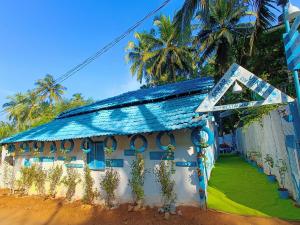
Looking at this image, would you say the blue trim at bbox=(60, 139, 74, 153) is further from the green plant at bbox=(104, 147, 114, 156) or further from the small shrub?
the small shrub

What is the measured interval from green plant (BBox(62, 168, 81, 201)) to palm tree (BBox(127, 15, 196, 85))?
16638 millimetres

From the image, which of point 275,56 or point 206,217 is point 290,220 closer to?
point 206,217

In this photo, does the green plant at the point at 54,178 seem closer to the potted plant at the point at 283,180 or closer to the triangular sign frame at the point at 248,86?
the triangular sign frame at the point at 248,86

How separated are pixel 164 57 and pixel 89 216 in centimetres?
1892

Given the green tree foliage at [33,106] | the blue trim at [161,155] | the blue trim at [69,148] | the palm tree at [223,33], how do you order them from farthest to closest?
1. the green tree foliage at [33,106]
2. the palm tree at [223,33]
3. the blue trim at [69,148]
4. the blue trim at [161,155]

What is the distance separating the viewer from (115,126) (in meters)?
7.93

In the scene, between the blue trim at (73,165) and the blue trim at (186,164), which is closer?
the blue trim at (186,164)

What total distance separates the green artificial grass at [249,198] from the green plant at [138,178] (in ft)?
6.52

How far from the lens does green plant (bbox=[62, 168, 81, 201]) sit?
849 cm

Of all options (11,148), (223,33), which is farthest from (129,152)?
(223,33)

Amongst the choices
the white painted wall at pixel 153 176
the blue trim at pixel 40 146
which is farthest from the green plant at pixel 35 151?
the white painted wall at pixel 153 176

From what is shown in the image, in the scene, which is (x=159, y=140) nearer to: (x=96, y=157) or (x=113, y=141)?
(x=113, y=141)

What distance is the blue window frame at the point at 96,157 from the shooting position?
325 inches

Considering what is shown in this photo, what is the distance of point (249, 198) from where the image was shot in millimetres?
6641
